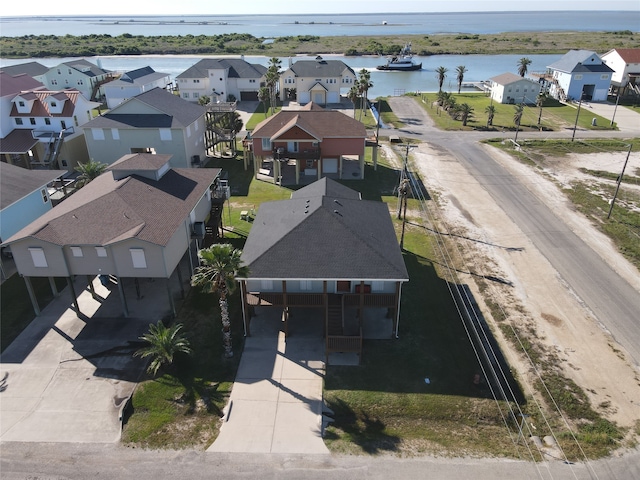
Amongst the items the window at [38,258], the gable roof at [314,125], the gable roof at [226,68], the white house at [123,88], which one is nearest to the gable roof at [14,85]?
the white house at [123,88]

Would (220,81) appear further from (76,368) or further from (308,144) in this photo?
(76,368)

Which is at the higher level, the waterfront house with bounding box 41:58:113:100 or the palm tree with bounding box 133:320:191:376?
the waterfront house with bounding box 41:58:113:100

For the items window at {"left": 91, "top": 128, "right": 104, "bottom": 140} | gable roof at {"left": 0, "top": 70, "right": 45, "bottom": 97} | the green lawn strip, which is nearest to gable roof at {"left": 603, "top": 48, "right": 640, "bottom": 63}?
window at {"left": 91, "top": 128, "right": 104, "bottom": 140}

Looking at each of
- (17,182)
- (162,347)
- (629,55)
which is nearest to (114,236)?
(162,347)

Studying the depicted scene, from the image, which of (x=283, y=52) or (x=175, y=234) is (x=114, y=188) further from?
(x=283, y=52)

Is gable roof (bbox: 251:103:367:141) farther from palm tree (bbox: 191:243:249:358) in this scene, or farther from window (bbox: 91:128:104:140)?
palm tree (bbox: 191:243:249:358)

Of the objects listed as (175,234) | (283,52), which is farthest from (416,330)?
(283,52)

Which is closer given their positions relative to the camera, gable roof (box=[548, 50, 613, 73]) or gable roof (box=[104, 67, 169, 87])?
gable roof (box=[104, 67, 169, 87])
